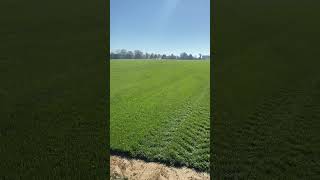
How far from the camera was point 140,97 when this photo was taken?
25.4 m
